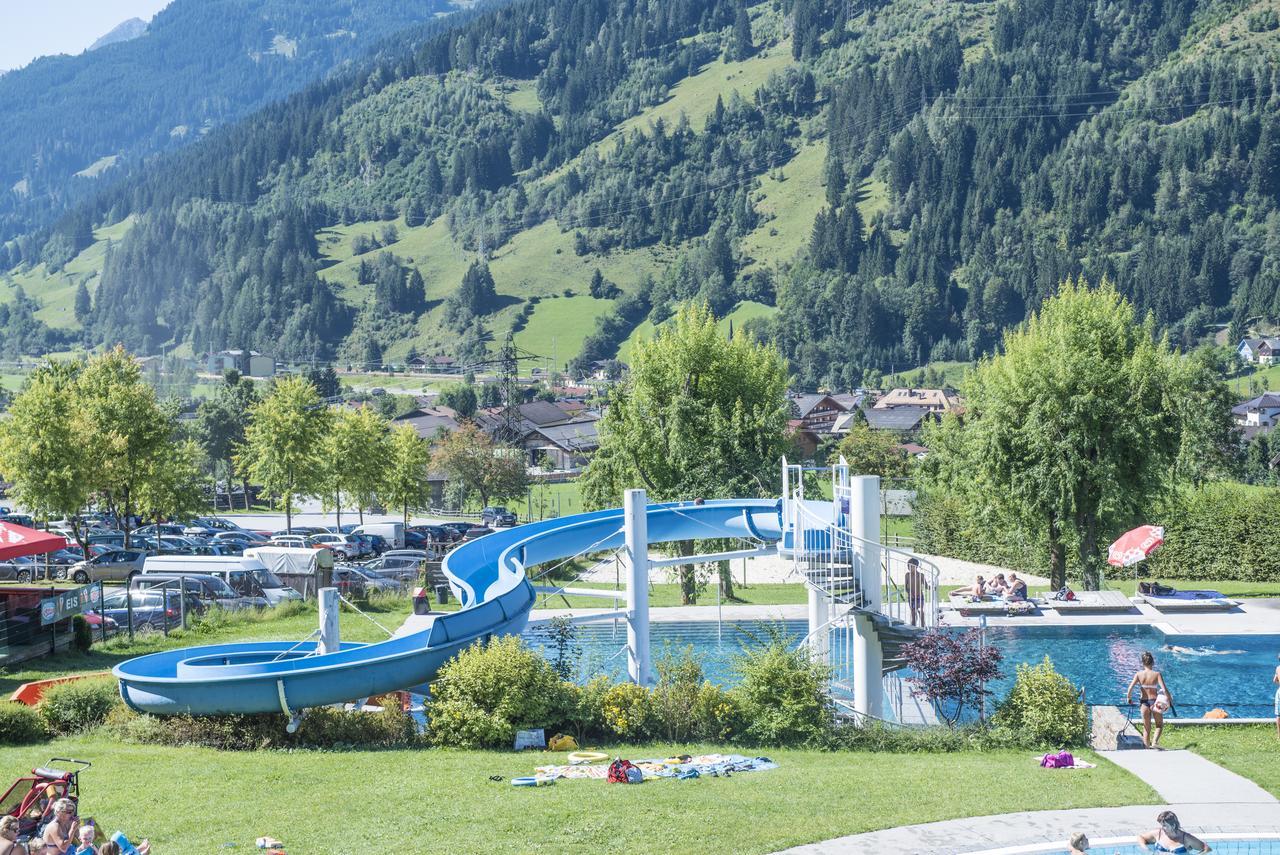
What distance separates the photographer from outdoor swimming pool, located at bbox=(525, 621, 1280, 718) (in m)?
26.0

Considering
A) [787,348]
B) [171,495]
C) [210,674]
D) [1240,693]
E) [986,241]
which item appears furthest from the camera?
[986,241]

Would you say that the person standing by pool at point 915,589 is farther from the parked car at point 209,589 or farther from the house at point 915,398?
the house at point 915,398

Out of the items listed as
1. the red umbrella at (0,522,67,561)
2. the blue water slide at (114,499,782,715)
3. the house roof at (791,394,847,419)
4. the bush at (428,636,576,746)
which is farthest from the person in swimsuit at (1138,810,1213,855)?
the house roof at (791,394,847,419)

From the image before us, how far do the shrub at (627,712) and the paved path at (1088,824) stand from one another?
4806mm

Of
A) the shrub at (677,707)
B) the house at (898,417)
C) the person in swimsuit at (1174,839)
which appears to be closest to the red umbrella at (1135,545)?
the shrub at (677,707)

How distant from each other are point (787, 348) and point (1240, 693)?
158 meters

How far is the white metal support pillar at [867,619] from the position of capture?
20438 millimetres

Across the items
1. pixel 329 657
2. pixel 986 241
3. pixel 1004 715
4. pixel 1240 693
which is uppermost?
pixel 986 241

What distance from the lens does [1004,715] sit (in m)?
18.1

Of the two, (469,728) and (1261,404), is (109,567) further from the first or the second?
(1261,404)

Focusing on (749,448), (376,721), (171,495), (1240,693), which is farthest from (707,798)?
(171,495)

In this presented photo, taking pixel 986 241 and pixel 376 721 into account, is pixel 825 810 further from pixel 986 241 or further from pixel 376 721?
pixel 986 241

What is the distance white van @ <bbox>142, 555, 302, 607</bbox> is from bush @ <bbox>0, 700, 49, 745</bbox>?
15.1 metres

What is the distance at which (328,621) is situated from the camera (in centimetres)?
1883
